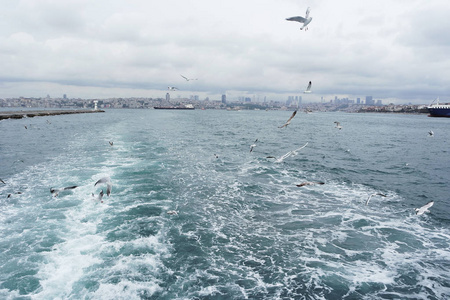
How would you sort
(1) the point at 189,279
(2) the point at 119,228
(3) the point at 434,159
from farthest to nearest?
1. (3) the point at 434,159
2. (2) the point at 119,228
3. (1) the point at 189,279

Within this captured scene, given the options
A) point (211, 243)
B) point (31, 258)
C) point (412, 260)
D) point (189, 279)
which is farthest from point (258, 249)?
point (31, 258)

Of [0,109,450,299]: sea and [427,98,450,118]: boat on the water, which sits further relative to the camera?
[427,98,450,118]: boat on the water

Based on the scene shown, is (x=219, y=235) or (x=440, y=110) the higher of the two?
(x=440, y=110)

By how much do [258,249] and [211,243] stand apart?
73.3 inches

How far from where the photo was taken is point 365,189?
16.8 m

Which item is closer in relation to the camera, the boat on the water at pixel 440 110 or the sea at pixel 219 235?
the sea at pixel 219 235

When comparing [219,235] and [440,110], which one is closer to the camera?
[219,235]

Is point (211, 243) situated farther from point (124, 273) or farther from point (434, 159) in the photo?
point (434, 159)

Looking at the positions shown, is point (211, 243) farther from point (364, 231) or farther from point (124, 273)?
point (364, 231)

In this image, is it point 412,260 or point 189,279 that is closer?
point 189,279

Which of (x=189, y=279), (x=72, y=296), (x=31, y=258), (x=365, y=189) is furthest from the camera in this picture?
(x=365, y=189)

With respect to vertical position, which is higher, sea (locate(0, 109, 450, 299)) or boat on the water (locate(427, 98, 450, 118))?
boat on the water (locate(427, 98, 450, 118))

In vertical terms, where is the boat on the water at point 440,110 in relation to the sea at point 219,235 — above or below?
above

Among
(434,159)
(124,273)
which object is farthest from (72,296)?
(434,159)
